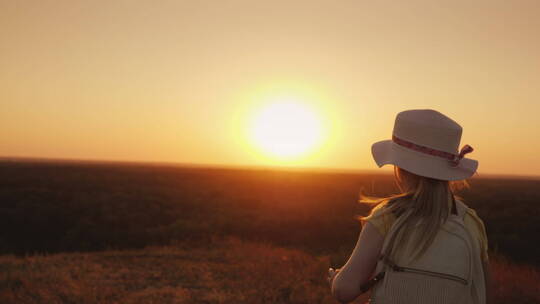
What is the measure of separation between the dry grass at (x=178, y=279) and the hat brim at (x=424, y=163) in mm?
5367

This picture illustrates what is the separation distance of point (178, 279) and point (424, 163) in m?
7.61

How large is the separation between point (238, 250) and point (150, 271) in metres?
3.09

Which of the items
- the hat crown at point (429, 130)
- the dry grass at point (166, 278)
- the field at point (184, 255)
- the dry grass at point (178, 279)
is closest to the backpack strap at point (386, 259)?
the hat crown at point (429, 130)

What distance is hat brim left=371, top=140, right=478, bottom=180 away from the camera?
1709 mm

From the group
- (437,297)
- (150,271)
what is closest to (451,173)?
(437,297)

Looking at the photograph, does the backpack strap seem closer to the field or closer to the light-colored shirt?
the light-colored shirt

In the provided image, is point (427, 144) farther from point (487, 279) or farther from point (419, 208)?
point (487, 279)

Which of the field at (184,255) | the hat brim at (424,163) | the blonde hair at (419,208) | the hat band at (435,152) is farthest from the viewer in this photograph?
the field at (184,255)

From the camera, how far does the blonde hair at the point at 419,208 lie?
1.56 m

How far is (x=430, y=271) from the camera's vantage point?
1.58 meters

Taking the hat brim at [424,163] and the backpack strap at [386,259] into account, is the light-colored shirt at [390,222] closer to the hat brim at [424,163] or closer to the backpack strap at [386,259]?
the backpack strap at [386,259]

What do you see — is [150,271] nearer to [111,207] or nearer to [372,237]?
[372,237]

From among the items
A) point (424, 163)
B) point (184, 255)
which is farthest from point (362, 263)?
point (184, 255)

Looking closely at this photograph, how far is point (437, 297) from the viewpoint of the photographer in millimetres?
1594
